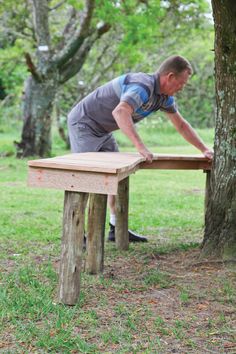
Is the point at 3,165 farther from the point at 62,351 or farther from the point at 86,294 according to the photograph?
the point at 62,351

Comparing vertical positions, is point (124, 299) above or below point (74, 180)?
below

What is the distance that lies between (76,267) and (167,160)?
6.17ft

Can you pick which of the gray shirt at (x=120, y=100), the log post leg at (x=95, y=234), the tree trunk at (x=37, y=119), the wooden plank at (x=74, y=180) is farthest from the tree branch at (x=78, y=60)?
the wooden plank at (x=74, y=180)

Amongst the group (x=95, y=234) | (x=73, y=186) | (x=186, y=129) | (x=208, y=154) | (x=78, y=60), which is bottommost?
(x=95, y=234)

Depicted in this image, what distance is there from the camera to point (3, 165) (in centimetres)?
1492

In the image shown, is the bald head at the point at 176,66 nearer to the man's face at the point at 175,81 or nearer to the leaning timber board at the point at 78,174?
the man's face at the point at 175,81

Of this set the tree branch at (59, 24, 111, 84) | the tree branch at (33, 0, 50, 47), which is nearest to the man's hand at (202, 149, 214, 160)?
the tree branch at (33, 0, 50, 47)

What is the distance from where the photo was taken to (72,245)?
396 centimetres

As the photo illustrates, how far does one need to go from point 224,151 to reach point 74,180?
1.61m

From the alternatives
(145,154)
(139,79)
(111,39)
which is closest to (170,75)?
(139,79)

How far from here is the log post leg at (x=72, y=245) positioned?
154 inches

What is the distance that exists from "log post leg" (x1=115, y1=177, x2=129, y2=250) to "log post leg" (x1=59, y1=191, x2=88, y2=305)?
68.0 inches

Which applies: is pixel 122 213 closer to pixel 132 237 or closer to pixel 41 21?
pixel 132 237

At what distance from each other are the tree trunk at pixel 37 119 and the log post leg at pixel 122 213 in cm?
1082
